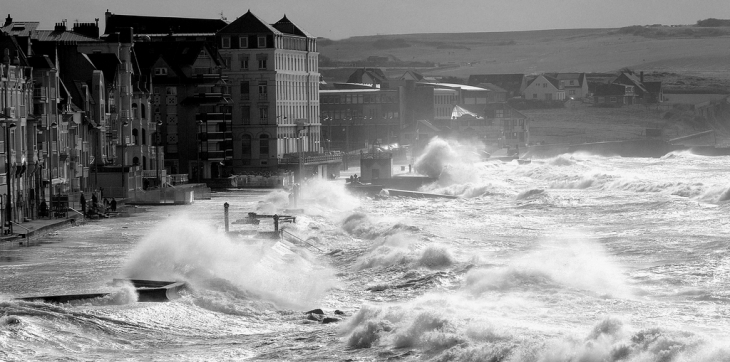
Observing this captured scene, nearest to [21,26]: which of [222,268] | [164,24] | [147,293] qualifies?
[164,24]

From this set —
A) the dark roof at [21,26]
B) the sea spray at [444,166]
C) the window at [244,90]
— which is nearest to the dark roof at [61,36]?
the dark roof at [21,26]

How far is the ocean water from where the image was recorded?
32.7 meters

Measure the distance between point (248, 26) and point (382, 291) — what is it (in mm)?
88079

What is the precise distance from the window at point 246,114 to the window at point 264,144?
2097mm

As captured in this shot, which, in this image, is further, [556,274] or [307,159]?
[307,159]

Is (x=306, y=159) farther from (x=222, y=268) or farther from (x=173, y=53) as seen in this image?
(x=222, y=268)

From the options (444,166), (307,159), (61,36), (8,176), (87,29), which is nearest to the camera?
(8,176)

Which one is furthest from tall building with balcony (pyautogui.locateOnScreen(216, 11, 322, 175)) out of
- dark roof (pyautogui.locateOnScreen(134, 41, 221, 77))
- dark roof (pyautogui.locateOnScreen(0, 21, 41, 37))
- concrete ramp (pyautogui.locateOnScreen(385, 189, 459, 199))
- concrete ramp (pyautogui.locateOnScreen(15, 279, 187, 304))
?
concrete ramp (pyautogui.locateOnScreen(15, 279, 187, 304))

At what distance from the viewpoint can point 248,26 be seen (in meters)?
129

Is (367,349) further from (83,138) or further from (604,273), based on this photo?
(83,138)

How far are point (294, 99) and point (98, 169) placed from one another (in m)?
53.8

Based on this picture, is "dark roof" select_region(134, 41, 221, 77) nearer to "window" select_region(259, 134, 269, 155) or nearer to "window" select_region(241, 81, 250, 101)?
"window" select_region(259, 134, 269, 155)

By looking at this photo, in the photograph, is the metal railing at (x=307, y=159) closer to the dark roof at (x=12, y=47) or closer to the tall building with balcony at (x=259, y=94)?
the tall building with balcony at (x=259, y=94)

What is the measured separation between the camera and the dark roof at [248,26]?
422ft
